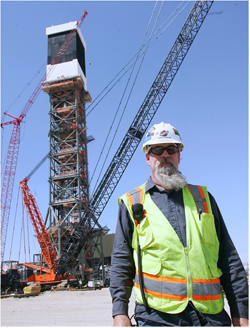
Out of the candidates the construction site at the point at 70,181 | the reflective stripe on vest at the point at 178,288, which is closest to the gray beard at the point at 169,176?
the reflective stripe on vest at the point at 178,288

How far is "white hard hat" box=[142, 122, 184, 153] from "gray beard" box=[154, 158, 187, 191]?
220 millimetres

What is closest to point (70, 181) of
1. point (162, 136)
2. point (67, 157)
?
A: point (67, 157)

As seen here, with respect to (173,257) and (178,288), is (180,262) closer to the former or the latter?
(173,257)

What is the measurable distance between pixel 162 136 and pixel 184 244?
46.4 inches

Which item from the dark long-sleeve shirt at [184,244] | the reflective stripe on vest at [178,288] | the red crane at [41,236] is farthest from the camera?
the red crane at [41,236]

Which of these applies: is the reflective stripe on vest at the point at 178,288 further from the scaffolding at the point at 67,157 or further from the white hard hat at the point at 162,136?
the scaffolding at the point at 67,157

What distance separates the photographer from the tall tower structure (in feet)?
130

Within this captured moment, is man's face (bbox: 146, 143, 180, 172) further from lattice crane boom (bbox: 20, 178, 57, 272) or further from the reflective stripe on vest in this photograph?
lattice crane boom (bbox: 20, 178, 57, 272)

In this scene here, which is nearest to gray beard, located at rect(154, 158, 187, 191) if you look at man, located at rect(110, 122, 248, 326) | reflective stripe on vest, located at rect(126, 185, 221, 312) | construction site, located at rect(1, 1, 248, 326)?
man, located at rect(110, 122, 248, 326)

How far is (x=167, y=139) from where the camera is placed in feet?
10.2

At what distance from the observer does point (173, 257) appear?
246 centimetres

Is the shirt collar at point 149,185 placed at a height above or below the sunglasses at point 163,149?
below

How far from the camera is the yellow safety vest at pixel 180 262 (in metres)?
2.35

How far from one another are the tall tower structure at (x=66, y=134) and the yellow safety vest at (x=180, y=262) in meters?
36.9
